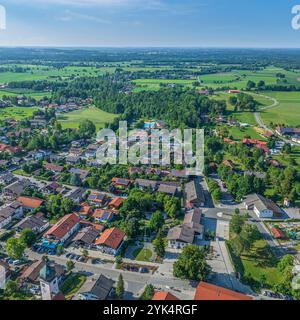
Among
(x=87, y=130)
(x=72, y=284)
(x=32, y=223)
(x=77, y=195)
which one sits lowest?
(x=72, y=284)

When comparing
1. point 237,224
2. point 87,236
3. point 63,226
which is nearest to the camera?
point 87,236

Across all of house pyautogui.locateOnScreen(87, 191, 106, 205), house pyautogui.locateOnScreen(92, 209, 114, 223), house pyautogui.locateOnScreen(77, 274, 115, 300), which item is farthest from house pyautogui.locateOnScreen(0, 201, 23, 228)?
house pyautogui.locateOnScreen(77, 274, 115, 300)

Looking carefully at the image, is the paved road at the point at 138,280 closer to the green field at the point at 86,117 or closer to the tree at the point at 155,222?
the tree at the point at 155,222

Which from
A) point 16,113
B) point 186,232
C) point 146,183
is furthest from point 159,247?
point 16,113

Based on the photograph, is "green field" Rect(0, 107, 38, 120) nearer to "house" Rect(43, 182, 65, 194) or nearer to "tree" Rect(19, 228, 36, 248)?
"house" Rect(43, 182, 65, 194)

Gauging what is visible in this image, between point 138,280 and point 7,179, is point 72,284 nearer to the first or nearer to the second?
point 138,280
